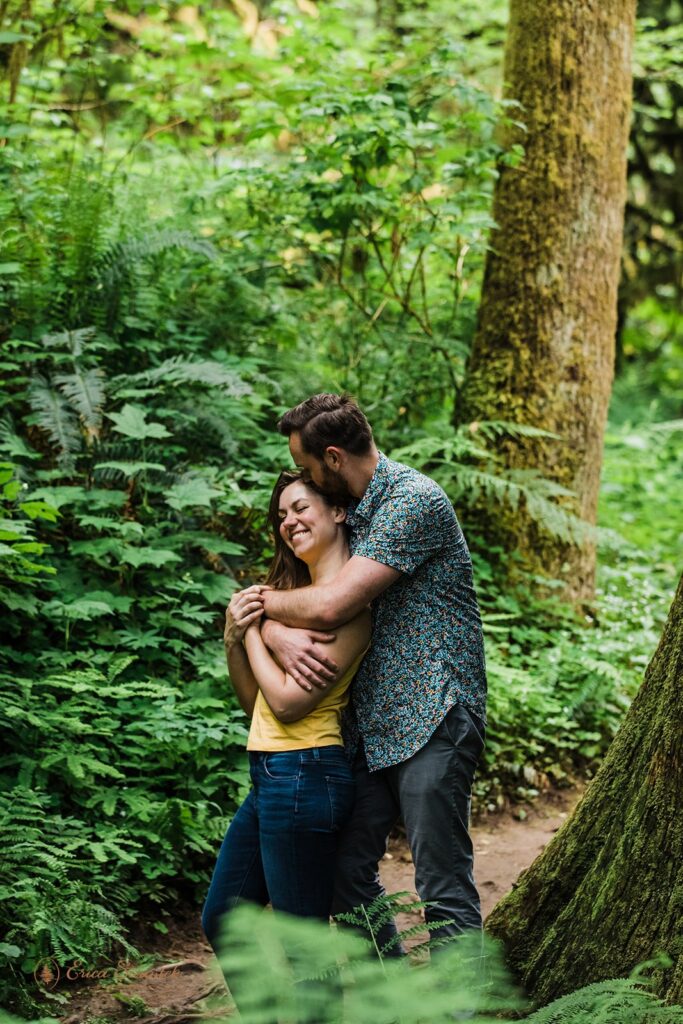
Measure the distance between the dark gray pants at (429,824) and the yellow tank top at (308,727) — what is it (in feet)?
0.58

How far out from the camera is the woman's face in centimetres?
324

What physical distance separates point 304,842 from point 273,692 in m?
0.46

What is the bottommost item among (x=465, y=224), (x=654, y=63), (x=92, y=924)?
(x=92, y=924)

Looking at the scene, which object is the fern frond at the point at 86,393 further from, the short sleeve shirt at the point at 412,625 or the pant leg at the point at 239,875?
the pant leg at the point at 239,875

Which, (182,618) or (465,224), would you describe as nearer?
(182,618)

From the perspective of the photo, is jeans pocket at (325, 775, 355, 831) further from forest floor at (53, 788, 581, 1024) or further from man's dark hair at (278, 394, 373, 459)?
man's dark hair at (278, 394, 373, 459)

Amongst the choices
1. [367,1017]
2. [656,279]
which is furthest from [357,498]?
[656,279]

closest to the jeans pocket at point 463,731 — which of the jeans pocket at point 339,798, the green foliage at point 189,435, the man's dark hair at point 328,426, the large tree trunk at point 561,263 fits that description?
the jeans pocket at point 339,798

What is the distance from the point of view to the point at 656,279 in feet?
47.1

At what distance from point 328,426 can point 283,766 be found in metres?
1.08

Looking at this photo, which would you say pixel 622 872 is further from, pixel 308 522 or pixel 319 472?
pixel 319 472

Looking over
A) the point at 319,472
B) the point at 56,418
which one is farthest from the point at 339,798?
the point at 56,418

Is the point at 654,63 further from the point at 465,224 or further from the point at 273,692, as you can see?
the point at 273,692

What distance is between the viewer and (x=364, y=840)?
313 centimetres
